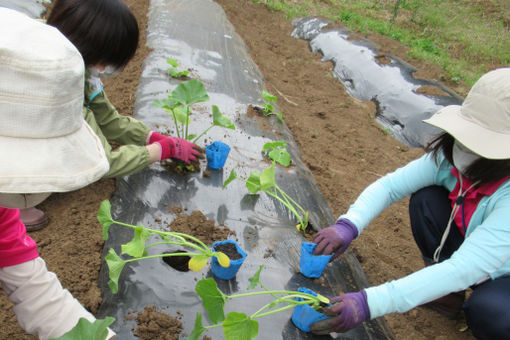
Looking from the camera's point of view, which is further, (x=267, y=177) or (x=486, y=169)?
(x=267, y=177)

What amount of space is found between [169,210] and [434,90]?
3.25 metres

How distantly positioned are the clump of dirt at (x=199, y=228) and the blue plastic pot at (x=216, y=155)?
381 mm

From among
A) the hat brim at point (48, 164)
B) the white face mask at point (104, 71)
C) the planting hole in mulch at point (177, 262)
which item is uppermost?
the hat brim at point (48, 164)

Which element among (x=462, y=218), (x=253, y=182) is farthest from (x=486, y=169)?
(x=253, y=182)

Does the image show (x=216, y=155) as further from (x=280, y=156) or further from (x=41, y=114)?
(x=41, y=114)

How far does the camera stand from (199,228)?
163 cm

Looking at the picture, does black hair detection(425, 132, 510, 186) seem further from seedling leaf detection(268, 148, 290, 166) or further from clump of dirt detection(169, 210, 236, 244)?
clump of dirt detection(169, 210, 236, 244)

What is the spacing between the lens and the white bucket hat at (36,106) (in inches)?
27.5

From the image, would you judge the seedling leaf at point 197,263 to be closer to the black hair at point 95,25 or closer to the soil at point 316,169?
the soil at point 316,169

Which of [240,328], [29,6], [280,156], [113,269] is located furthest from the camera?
[29,6]

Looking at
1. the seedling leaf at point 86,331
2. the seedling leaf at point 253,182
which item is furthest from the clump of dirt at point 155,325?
the seedling leaf at point 253,182

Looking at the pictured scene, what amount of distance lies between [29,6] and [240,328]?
4323 millimetres

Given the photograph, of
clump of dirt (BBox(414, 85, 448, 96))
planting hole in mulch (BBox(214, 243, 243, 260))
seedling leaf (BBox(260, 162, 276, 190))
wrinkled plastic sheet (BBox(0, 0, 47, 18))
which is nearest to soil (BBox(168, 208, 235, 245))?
planting hole in mulch (BBox(214, 243, 243, 260))

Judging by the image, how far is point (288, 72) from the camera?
4508 millimetres
